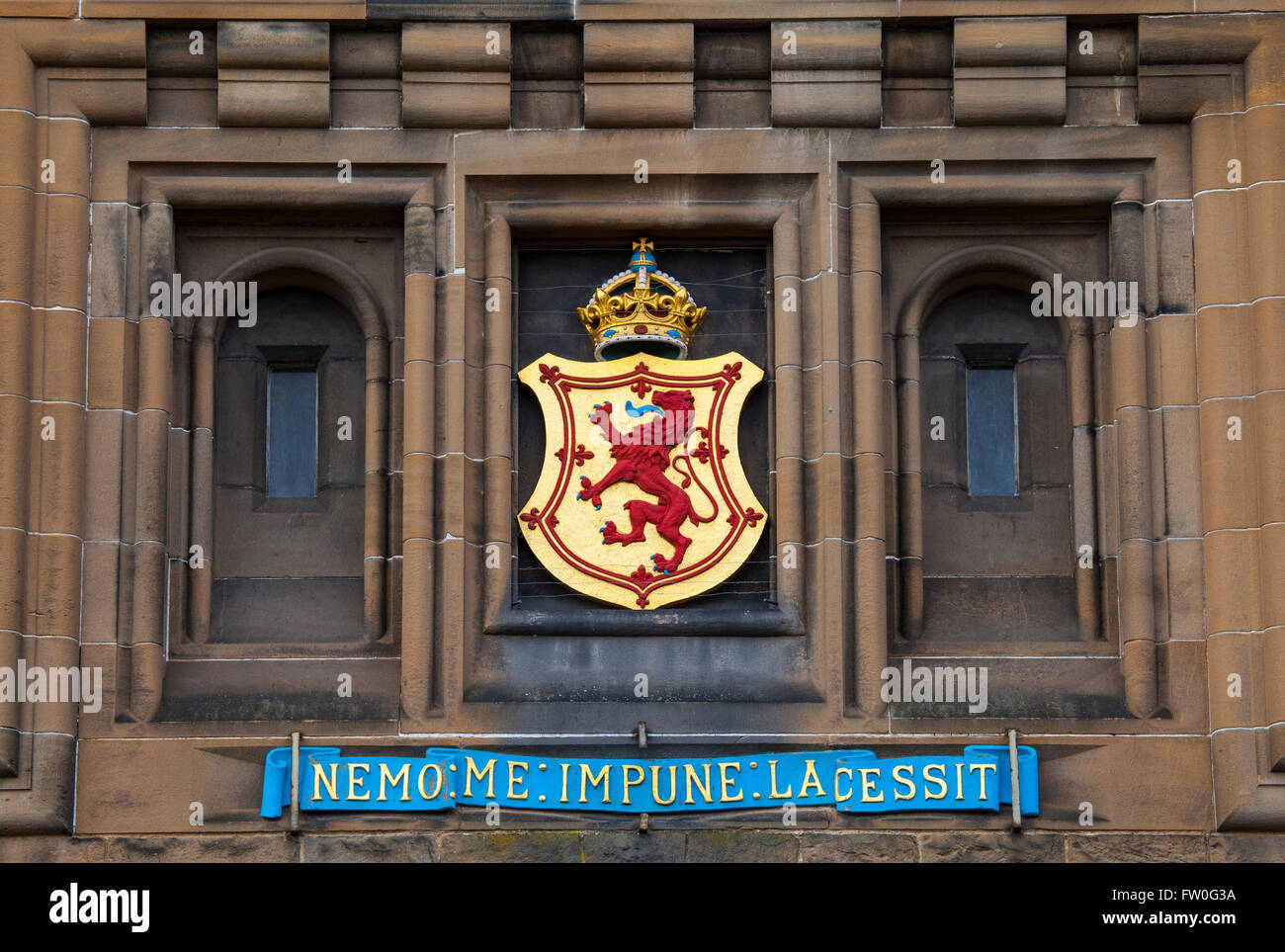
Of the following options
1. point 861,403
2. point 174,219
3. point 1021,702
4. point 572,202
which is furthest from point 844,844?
point 174,219

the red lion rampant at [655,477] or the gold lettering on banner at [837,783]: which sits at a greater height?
the red lion rampant at [655,477]

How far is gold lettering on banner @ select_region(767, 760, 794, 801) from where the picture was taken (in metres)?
23.8

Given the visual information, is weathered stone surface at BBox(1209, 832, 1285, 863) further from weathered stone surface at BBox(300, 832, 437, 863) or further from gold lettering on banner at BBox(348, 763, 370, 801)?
gold lettering on banner at BBox(348, 763, 370, 801)

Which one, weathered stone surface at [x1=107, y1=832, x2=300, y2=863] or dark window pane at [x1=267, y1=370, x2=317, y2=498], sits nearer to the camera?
weathered stone surface at [x1=107, y1=832, x2=300, y2=863]

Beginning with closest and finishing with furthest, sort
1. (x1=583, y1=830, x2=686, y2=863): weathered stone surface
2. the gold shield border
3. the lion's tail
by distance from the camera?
(x1=583, y1=830, x2=686, y2=863): weathered stone surface → the gold shield border → the lion's tail

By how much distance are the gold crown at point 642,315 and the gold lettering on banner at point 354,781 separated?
3537mm

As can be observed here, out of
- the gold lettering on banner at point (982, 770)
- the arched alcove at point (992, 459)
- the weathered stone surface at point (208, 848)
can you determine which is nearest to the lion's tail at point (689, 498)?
the arched alcove at point (992, 459)

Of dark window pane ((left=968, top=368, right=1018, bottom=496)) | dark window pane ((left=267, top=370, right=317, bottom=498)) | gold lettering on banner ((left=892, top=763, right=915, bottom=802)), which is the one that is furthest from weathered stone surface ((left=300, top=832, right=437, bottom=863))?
dark window pane ((left=968, top=368, right=1018, bottom=496))

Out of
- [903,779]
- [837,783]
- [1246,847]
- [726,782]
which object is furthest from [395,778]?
[1246,847]

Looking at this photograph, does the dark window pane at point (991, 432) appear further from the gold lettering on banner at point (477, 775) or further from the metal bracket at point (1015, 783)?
the gold lettering on banner at point (477, 775)

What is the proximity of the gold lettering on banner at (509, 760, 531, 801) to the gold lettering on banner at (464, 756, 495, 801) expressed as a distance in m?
0.13

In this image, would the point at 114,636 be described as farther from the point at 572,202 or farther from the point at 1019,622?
the point at 1019,622

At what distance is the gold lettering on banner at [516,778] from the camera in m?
23.8

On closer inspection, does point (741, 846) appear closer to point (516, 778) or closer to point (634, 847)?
point (634, 847)
